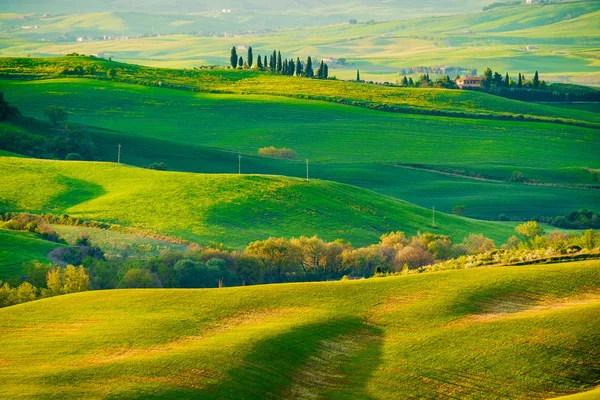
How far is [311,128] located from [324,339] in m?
124

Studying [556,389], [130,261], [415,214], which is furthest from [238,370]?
[415,214]

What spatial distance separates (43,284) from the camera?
62531mm

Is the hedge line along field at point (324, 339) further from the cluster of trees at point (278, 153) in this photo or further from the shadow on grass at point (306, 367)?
the cluster of trees at point (278, 153)

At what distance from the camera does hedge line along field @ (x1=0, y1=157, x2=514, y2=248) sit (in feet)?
303

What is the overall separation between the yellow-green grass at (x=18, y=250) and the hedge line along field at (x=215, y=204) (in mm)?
15150

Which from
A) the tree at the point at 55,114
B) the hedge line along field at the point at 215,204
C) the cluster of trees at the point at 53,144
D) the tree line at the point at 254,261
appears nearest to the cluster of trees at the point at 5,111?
the tree at the point at 55,114

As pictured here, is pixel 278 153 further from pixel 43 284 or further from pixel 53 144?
pixel 43 284

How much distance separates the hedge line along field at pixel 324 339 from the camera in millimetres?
36125

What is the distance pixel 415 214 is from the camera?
104 meters

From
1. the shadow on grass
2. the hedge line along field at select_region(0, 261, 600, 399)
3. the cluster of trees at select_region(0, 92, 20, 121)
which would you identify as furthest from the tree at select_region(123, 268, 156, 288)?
the cluster of trees at select_region(0, 92, 20, 121)

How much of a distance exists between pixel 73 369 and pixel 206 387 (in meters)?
4.91

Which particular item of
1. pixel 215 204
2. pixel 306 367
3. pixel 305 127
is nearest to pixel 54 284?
pixel 306 367

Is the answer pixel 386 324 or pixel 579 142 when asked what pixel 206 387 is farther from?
pixel 579 142

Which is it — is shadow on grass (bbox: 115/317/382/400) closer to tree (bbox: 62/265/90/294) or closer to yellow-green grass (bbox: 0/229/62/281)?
tree (bbox: 62/265/90/294)
